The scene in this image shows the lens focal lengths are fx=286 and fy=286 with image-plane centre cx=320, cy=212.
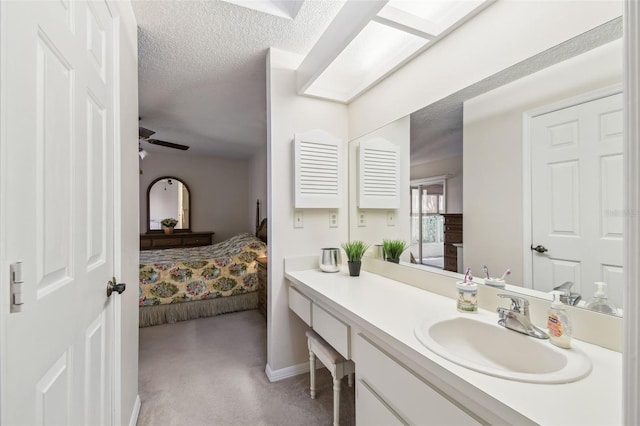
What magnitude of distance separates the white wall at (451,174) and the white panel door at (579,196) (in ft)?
A: 1.16

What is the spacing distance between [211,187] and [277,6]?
4.49 m

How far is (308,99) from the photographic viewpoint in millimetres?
2172

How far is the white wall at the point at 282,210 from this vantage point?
6.76 feet

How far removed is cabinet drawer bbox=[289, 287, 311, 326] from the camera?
1.74 meters

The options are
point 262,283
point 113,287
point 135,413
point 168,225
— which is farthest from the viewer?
point 168,225

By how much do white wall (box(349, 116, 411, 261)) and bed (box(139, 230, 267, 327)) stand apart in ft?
5.74

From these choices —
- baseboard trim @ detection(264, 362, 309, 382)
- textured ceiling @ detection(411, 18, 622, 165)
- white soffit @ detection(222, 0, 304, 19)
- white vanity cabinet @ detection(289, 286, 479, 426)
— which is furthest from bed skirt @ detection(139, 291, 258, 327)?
white soffit @ detection(222, 0, 304, 19)

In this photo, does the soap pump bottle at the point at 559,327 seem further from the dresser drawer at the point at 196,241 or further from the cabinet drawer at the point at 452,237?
the dresser drawer at the point at 196,241

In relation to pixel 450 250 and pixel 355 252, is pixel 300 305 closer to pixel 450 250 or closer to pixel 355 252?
pixel 355 252

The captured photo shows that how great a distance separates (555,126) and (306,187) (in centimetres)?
142

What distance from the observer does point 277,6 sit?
5.72 feet

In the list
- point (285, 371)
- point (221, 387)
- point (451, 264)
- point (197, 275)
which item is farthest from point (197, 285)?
point (451, 264)

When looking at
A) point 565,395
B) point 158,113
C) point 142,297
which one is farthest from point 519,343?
point 158,113

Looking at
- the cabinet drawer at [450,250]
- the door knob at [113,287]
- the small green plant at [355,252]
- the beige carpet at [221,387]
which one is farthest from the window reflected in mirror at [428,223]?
the door knob at [113,287]
